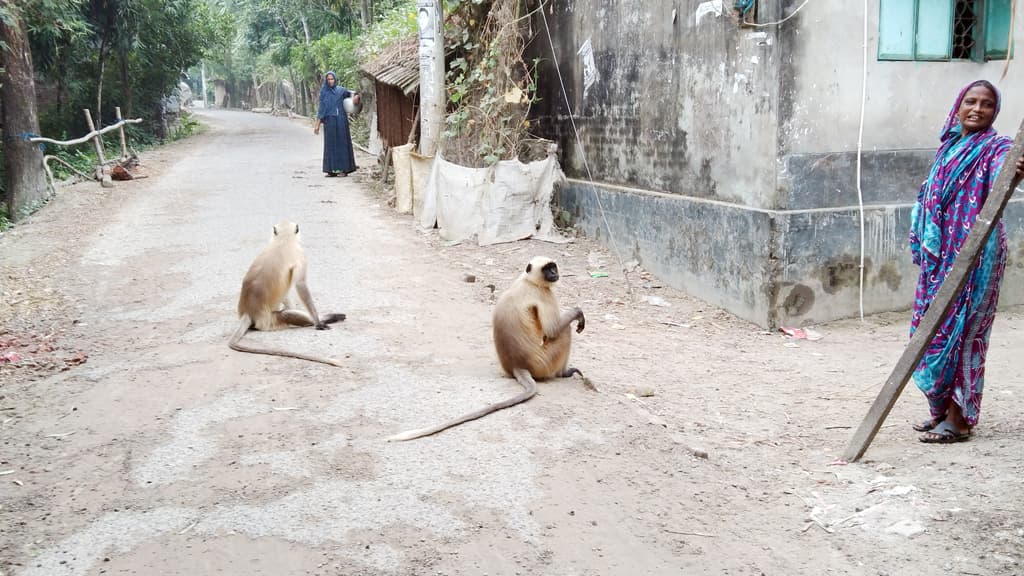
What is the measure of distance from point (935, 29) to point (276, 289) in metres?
6.11

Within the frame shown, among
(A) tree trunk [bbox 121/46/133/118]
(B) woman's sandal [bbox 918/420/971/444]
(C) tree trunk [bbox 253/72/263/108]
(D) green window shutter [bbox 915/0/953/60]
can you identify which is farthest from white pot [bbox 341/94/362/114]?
(C) tree trunk [bbox 253/72/263/108]

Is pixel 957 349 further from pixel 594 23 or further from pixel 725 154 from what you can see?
pixel 594 23

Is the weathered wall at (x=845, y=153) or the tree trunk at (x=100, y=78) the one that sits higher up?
the tree trunk at (x=100, y=78)

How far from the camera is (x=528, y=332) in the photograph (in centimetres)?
523

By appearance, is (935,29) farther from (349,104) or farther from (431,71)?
(349,104)

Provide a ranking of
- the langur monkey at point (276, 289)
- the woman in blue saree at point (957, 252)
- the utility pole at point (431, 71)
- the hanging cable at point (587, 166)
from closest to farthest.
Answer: the woman in blue saree at point (957, 252)
the langur monkey at point (276, 289)
the hanging cable at point (587, 166)
the utility pole at point (431, 71)

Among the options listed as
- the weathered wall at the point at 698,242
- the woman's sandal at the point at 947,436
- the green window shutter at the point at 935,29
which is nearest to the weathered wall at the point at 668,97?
the weathered wall at the point at 698,242

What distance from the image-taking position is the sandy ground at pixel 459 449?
11.1 feet

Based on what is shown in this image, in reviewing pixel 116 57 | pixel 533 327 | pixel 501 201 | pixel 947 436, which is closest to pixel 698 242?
pixel 501 201

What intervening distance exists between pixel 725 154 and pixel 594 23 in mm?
3115

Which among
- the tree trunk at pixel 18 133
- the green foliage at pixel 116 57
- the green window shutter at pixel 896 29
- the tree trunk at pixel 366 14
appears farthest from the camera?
the tree trunk at pixel 366 14

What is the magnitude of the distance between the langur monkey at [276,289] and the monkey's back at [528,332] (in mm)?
1901

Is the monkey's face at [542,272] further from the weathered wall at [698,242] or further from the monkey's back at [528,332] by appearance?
the weathered wall at [698,242]

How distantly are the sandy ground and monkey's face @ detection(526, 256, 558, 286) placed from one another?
2.23ft
